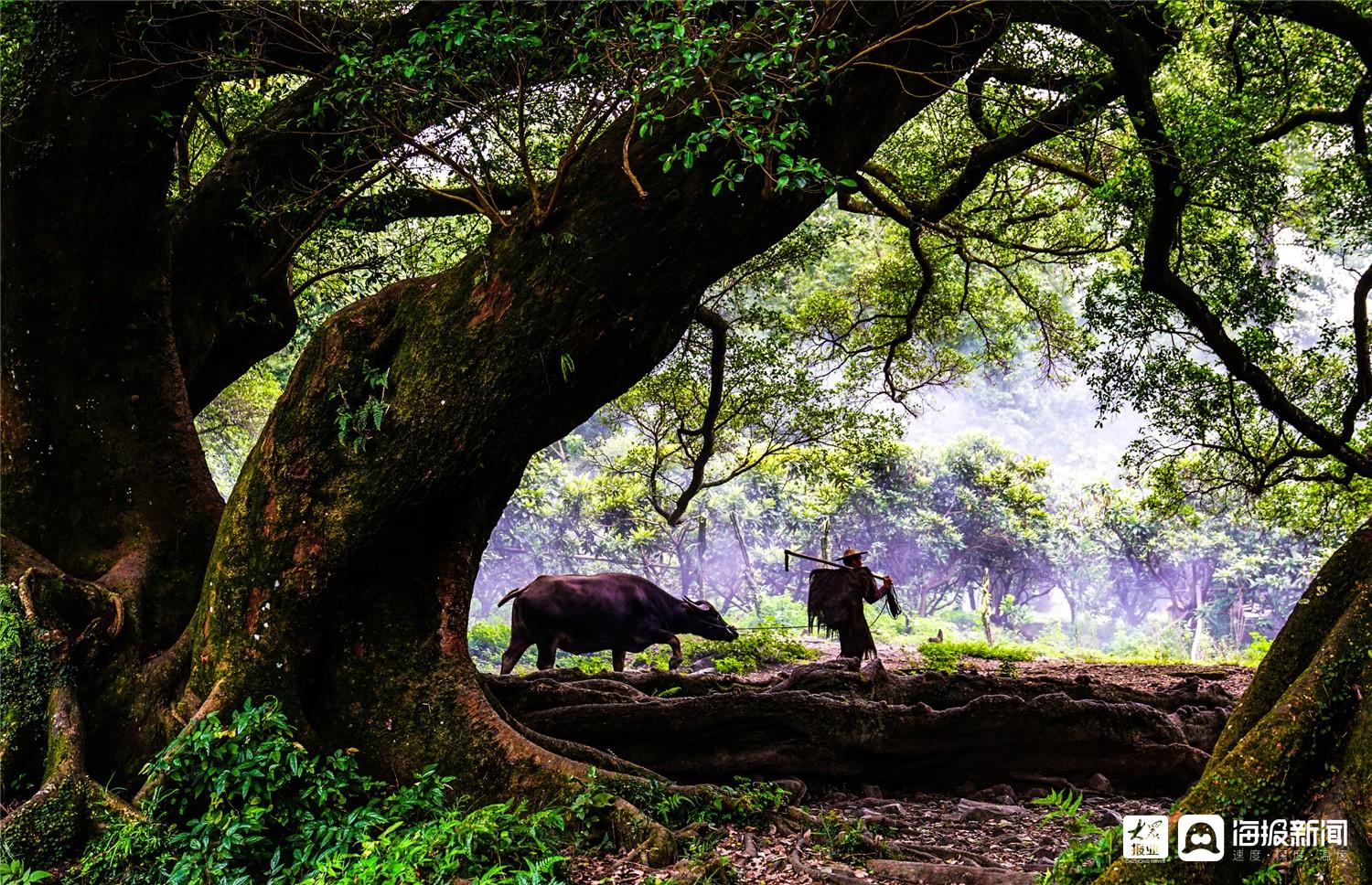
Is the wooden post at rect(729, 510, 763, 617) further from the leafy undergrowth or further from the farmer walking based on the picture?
the leafy undergrowth

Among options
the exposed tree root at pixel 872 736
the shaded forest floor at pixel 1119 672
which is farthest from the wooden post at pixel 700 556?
the exposed tree root at pixel 872 736

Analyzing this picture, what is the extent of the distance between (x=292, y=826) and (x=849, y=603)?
7187 mm

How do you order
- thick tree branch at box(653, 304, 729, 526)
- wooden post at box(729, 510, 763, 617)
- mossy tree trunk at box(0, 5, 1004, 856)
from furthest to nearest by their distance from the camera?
wooden post at box(729, 510, 763, 617) → thick tree branch at box(653, 304, 729, 526) → mossy tree trunk at box(0, 5, 1004, 856)

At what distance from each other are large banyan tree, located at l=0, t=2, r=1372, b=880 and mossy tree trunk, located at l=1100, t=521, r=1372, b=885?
0.02 meters

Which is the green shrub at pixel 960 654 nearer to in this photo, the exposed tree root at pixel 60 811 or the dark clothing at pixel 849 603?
the dark clothing at pixel 849 603

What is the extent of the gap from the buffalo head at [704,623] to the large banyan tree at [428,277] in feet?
23.9

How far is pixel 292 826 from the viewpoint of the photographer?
4637 mm

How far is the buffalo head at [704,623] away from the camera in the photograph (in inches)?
522

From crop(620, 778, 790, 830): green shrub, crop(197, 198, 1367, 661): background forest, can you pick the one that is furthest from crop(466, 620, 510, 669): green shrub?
crop(620, 778, 790, 830): green shrub

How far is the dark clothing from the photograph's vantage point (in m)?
10.6

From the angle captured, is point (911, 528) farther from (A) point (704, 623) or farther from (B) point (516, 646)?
(B) point (516, 646)

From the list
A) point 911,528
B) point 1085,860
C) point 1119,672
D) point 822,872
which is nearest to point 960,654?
point 1119,672

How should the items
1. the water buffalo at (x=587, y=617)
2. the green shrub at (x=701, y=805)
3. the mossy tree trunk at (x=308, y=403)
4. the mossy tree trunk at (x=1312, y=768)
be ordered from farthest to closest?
1. the water buffalo at (x=587, y=617)
2. the mossy tree trunk at (x=308, y=403)
3. the green shrub at (x=701, y=805)
4. the mossy tree trunk at (x=1312, y=768)

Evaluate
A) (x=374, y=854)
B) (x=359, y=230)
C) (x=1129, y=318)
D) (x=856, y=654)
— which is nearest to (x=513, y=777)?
(x=374, y=854)
